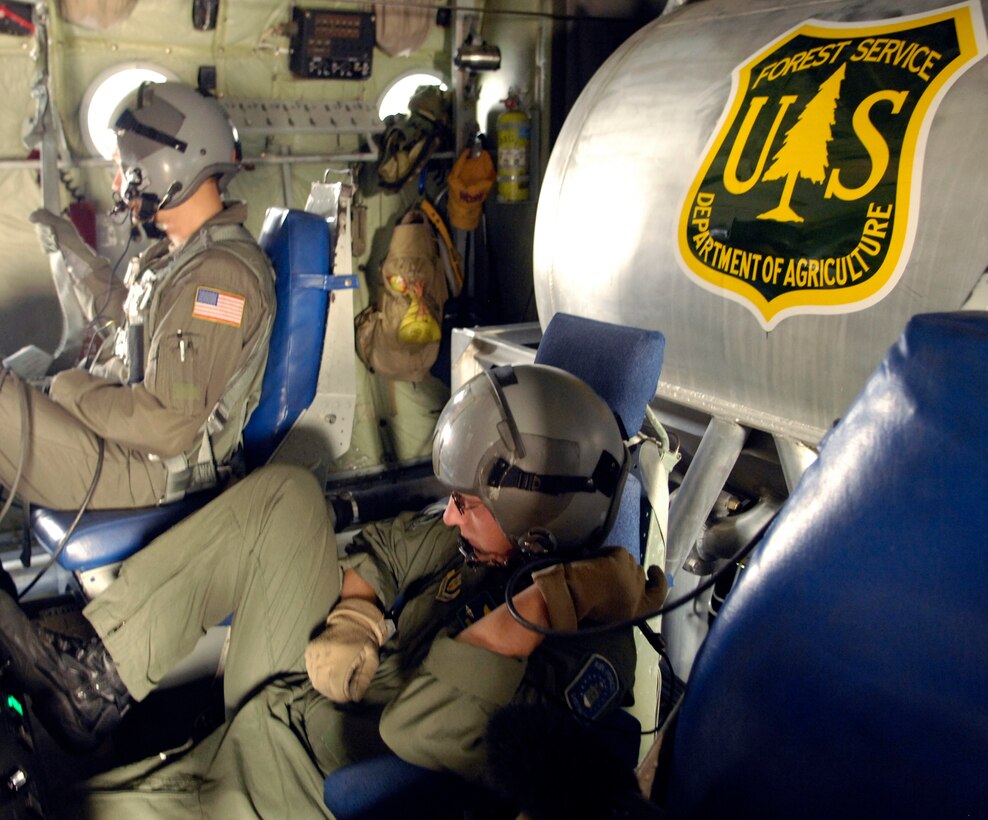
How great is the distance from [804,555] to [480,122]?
3.57 meters

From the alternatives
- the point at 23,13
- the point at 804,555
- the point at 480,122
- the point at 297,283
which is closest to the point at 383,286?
the point at 480,122

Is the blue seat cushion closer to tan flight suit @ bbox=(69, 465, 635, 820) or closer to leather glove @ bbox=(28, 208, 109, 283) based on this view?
tan flight suit @ bbox=(69, 465, 635, 820)

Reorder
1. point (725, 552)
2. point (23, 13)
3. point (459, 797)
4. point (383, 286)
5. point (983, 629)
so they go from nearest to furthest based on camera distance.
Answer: point (983, 629) → point (459, 797) → point (725, 552) → point (23, 13) → point (383, 286)

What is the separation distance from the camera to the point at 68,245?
2.89m

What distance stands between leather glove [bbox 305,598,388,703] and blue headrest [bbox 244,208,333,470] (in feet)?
3.26

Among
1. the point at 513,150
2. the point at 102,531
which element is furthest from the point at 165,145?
the point at 513,150

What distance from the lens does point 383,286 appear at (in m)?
Answer: 3.76

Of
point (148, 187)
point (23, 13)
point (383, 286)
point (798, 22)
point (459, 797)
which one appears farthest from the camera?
point (383, 286)

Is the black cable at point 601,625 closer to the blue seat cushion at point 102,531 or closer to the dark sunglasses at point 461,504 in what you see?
the dark sunglasses at point 461,504

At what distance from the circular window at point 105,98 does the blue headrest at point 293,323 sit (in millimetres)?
1234

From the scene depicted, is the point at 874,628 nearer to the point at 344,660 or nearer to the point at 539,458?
the point at 539,458

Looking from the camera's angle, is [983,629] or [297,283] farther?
[297,283]

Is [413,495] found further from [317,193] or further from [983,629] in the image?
[983,629]

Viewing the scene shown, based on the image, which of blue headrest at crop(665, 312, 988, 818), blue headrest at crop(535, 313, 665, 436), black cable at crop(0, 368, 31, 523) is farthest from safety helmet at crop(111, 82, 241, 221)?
blue headrest at crop(665, 312, 988, 818)
